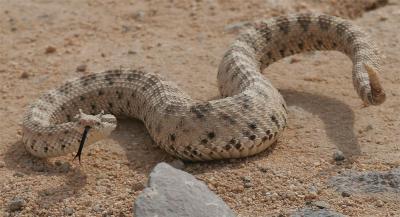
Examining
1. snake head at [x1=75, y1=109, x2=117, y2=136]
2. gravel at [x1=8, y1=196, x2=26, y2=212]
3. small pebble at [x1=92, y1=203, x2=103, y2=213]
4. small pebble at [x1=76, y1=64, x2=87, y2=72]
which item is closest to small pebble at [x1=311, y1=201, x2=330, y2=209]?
small pebble at [x1=92, y1=203, x2=103, y2=213]

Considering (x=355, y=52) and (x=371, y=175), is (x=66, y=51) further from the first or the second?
(x=371, y=175)

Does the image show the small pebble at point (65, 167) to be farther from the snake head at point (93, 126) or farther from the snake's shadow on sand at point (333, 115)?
the snake's shadow on sand at point (333, 115)

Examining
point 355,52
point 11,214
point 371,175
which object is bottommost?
point 11,214

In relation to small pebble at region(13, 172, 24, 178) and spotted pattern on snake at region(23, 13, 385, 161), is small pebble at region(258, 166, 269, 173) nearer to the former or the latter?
spotted pattern on snake at region(23, 13, 385, 161)

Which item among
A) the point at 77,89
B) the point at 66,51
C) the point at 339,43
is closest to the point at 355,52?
the point at 339,43

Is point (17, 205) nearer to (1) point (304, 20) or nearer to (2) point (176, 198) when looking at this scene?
(2) point (176, 198)
